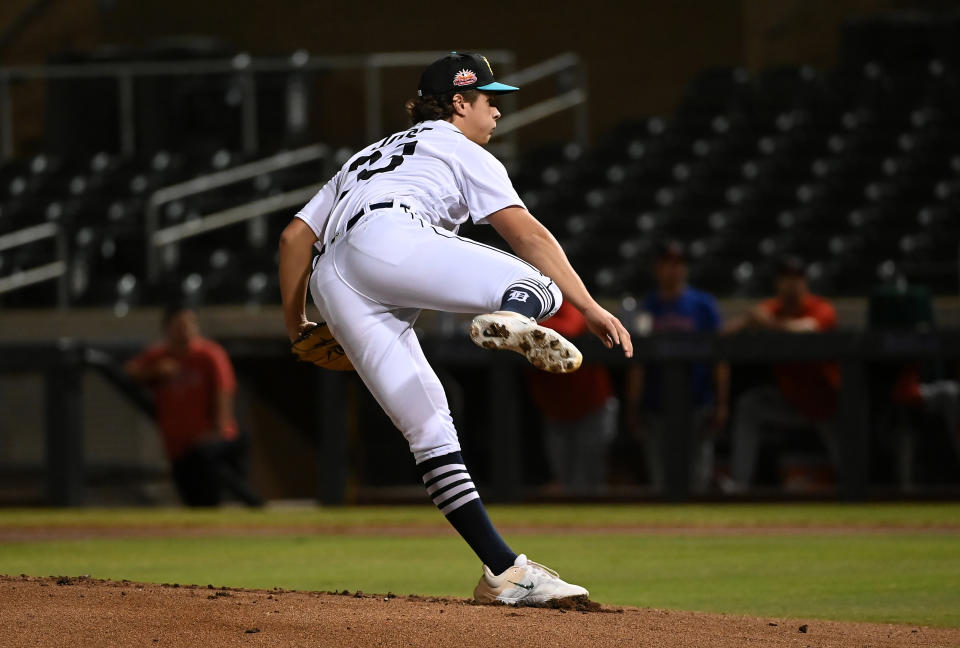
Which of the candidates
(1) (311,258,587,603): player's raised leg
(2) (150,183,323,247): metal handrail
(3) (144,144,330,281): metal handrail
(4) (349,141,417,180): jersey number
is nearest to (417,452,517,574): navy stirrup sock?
(1) (311,258,587,603): player's raised leg

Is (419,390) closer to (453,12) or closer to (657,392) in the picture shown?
(657,392)

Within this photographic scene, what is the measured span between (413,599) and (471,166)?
1276mm

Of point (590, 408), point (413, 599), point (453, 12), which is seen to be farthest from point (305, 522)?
point (453, 12)

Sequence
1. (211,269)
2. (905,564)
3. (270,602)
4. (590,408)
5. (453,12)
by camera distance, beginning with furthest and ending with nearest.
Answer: (453,12), (211,269), (590,408), (905,564), (270,602)

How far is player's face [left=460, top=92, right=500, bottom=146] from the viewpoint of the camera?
4.44 m

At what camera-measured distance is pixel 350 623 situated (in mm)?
3713

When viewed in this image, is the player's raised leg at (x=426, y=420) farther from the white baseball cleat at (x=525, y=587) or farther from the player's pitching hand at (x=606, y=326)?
the player's pitching hand at (x=606, y=326)

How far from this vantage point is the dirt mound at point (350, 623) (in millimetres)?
3545

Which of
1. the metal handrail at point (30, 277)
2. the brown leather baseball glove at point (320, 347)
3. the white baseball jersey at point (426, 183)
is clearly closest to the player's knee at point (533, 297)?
the white baseball jersey at point (426, 183)

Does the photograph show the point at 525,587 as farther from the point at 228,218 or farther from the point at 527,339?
the point at 228,218

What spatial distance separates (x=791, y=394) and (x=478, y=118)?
6.09m

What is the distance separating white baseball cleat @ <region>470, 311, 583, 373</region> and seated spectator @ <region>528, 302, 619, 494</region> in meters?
6.24

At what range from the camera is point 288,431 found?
11.5 meters

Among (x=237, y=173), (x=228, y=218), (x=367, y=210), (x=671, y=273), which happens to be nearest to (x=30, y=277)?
(x=228, y=218)
